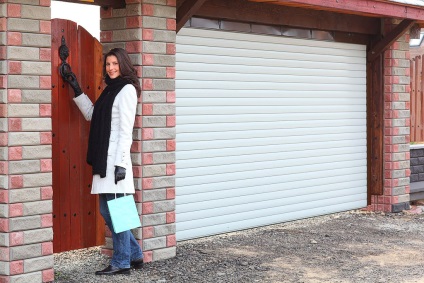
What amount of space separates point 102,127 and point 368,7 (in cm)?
437

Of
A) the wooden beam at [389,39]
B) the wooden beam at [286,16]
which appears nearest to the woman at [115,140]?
the wooden beam at [286,16]

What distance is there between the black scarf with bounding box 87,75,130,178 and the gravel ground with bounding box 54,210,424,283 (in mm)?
992

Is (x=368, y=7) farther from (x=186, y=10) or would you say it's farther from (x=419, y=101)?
(x=419, y=101)

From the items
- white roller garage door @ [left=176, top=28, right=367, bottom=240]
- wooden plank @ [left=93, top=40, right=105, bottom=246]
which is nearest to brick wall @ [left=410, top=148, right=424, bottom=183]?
white roller garage door @ [left=176, top=28, right=367, bottom=240]

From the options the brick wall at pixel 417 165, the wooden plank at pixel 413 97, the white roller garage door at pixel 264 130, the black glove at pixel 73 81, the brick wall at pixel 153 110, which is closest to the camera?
the black glove at pixel 73 81

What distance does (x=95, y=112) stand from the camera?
283 inches

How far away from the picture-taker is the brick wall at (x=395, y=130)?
11.3 metres

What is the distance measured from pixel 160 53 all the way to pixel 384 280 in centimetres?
287

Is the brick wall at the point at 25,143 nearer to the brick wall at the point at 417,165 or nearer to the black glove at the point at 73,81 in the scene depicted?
the black glove at the point at 73,81

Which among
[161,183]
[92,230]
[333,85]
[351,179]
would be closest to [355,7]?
[333,85]

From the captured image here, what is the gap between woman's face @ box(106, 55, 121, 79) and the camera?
23.5 ft

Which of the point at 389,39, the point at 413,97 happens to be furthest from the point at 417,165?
the point at 389,39

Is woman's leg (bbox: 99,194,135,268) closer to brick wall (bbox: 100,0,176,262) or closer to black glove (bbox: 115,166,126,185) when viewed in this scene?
black glove (bbox: 115,166,126,185)

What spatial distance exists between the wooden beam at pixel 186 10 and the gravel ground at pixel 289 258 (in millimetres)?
2260
